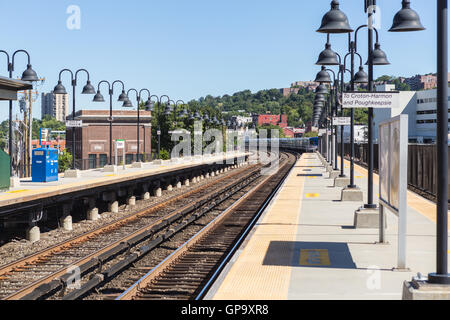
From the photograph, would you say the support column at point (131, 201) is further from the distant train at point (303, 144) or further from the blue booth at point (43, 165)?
the distant train at point (303, 144)

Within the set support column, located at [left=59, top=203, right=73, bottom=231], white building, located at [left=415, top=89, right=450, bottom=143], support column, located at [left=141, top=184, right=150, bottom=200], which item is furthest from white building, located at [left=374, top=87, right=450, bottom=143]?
support column, located at [left=59, top=203, right=73, bottom=231]

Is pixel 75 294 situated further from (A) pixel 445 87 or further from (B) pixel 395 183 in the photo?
(A) pixel 445 87

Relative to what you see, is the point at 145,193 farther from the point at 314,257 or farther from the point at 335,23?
the point at 314,257

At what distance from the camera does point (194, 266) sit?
50.1ft

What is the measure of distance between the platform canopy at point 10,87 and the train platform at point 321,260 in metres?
8.15

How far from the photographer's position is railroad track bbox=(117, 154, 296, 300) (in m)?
12.4

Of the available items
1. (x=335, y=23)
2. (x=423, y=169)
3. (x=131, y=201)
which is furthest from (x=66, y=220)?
(x=423, y=169)

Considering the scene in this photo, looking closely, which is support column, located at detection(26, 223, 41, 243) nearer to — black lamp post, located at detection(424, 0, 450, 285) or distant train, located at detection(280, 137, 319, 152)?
black lamp post, located at detection(424, 0, 450, 285)

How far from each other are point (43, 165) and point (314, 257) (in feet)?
54.5

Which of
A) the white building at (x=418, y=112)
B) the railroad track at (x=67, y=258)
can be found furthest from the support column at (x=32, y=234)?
the white building at (x=418, y=112)

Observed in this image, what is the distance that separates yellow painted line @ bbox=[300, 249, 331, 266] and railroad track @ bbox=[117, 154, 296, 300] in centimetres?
188

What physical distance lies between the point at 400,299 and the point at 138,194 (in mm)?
30720

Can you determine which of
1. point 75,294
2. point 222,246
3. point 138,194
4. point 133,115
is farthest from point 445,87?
point 133,115

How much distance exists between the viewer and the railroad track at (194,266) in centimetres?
1238
